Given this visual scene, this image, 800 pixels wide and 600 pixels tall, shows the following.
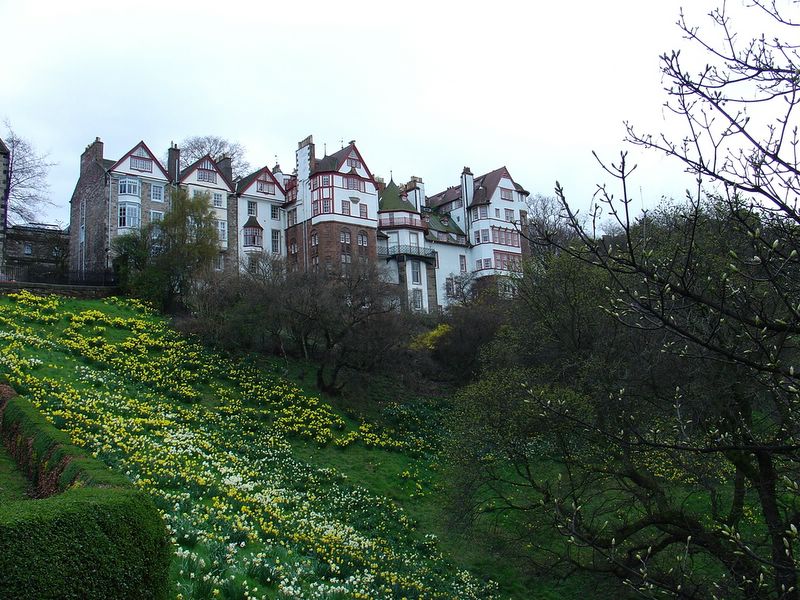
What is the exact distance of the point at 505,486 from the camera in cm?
2266

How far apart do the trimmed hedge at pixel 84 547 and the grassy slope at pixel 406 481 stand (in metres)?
4.04

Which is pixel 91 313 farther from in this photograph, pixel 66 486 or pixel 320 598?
pixel 320 598

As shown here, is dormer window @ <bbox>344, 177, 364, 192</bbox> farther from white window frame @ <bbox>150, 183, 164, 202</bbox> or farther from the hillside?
the hillside

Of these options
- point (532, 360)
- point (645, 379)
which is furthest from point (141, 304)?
point (645, 379)

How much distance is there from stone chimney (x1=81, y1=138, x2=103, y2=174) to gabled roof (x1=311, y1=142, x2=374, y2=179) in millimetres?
15089

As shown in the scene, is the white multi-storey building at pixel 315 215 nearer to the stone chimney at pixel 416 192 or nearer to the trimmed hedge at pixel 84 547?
the stone chimney at pixel 416 192

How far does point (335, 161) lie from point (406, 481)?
33676 mm

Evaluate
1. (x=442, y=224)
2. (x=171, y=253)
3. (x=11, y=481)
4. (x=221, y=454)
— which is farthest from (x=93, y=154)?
(x=11, y=481)

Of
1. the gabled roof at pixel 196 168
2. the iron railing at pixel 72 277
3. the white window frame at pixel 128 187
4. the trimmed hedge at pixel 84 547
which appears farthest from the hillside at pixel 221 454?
the gabled roof at pixel 196 168

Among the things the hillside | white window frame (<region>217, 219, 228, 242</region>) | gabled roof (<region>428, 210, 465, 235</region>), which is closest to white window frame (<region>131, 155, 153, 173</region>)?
white window frame (<region>217, 219, 228, 242</region>)

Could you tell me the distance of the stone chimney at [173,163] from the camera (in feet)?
161

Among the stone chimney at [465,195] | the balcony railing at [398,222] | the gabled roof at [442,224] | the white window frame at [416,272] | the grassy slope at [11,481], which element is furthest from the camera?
the stone chimney at [465,195]

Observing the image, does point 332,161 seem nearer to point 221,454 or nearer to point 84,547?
point 221,454

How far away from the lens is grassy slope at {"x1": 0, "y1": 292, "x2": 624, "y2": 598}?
16.4 meters
